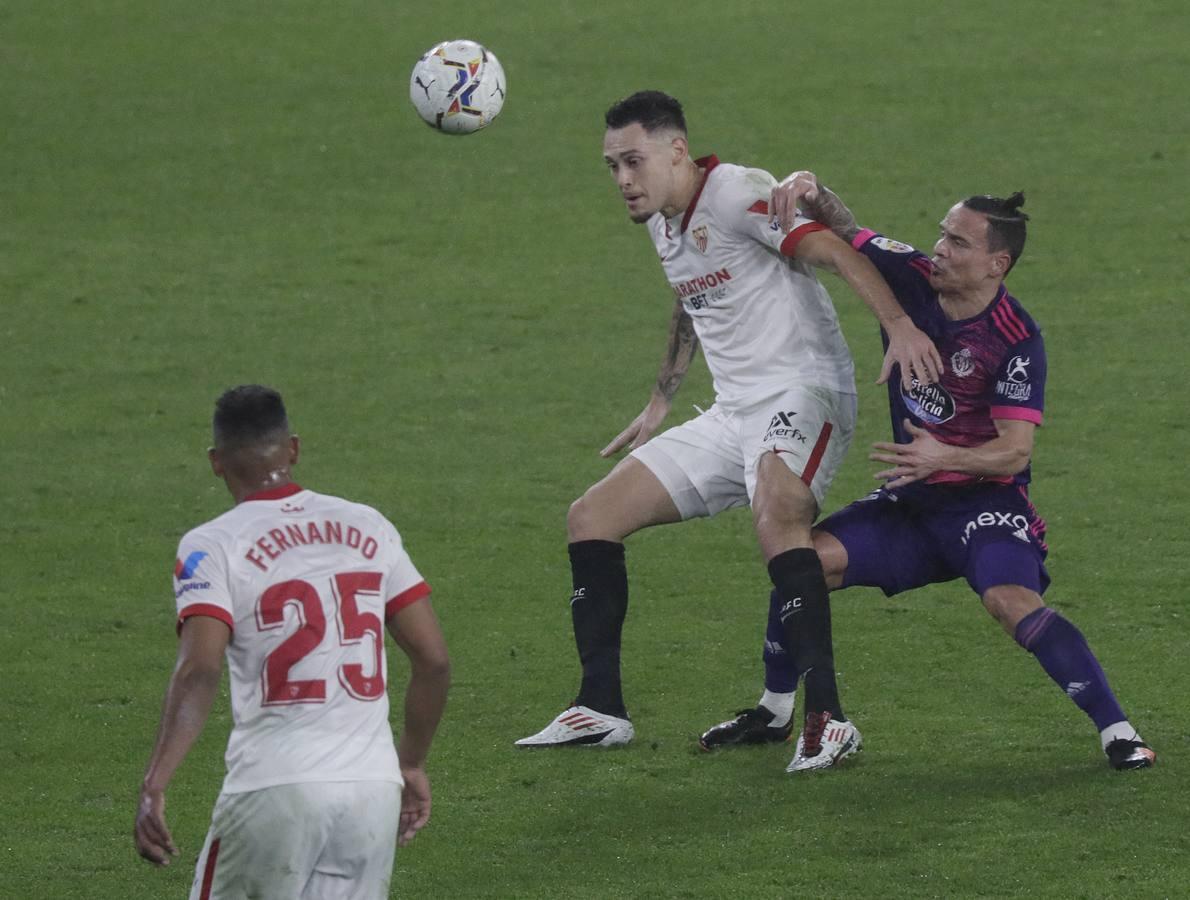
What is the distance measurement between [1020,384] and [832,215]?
94 cm

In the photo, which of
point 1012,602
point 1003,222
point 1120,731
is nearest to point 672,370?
point 1003,222

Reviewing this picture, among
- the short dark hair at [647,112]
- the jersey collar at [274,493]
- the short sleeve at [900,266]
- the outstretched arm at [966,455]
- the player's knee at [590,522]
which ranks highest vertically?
the short dark hair at [647,112]

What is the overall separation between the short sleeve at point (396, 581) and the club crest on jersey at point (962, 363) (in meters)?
2.67

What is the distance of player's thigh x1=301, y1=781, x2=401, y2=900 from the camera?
4203mm

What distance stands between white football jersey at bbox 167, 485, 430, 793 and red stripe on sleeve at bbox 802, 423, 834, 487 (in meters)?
2.61

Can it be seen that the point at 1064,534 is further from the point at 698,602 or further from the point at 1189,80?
the point at 1189,80

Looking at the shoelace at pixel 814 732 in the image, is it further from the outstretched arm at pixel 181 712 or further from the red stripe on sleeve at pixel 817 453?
the outstretched arm at pixel 181 712

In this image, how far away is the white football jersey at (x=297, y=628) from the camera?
420 cm

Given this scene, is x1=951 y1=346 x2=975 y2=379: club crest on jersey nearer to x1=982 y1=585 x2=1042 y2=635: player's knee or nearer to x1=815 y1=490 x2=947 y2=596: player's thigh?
x1=815 y1=490 x2=947 y2=596: player's thigh

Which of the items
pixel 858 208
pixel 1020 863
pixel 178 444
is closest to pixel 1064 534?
pixel 1020 863

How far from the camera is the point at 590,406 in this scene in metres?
11.8

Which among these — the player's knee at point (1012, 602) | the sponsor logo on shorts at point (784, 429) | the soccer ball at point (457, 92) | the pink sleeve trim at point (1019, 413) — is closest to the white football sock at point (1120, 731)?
the player's knee at point (1012, 602)

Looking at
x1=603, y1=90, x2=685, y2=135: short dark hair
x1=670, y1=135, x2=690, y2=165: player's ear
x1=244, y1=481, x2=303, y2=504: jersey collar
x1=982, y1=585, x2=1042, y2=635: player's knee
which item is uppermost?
x1=603, y1=90, x2=685, y2=135: short dark hair

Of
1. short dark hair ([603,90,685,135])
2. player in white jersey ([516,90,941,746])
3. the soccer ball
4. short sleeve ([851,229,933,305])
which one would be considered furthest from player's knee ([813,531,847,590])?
the soccer ball
